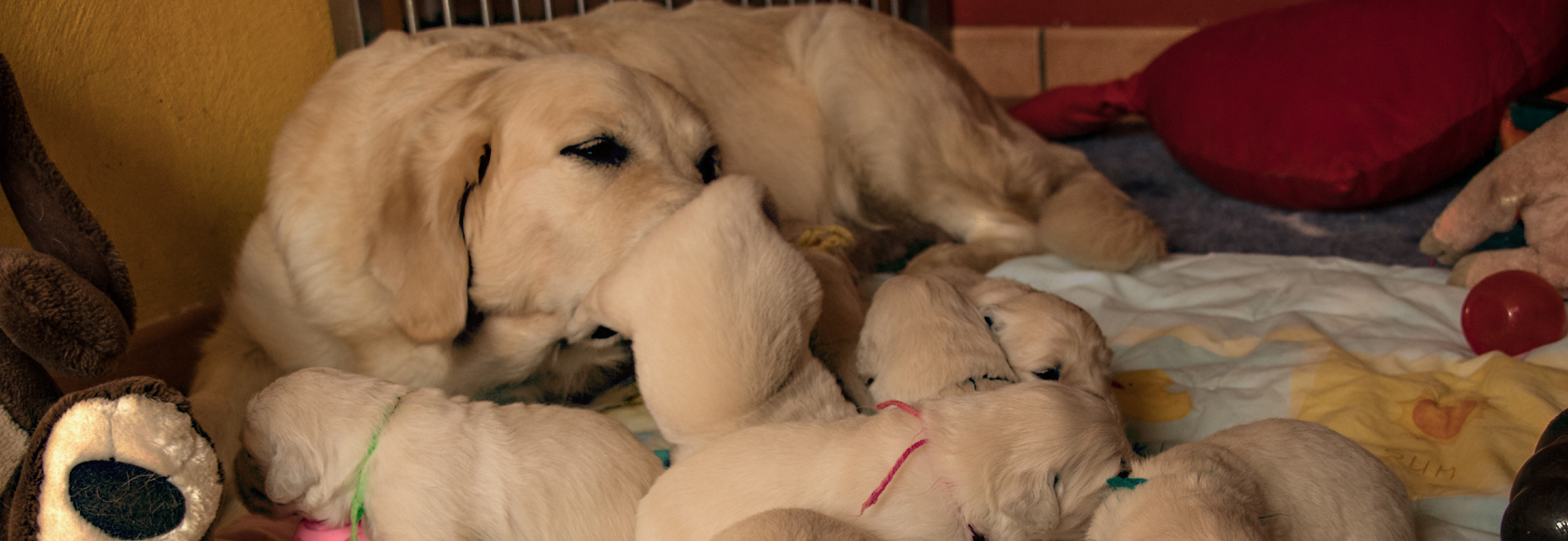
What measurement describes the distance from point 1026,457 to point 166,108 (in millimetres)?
1446

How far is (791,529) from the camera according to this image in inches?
30.5

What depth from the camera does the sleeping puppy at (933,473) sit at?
32.7 inches

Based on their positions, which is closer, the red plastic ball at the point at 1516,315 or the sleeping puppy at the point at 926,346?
the sleeping puppy at the point at 926,346

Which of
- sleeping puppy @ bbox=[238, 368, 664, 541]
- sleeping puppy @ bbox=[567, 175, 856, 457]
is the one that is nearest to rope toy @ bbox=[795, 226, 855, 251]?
sleeping puppy @ bbox=[567, 175, 856, 457]

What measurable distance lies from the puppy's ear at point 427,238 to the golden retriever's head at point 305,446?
187mm

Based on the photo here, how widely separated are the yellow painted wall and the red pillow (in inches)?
85.3

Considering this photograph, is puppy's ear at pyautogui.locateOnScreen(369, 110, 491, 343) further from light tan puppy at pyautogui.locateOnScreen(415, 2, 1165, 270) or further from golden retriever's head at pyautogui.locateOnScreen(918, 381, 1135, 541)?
light tan puppy at pyautogui.locateOnScreen(415, 2, 1165, 270)

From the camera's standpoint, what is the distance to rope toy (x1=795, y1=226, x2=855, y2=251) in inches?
69.0

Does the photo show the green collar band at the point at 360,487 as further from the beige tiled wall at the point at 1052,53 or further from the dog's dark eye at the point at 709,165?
the beige tiled wall at the point at 1052,53

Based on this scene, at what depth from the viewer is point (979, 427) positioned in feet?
2.78

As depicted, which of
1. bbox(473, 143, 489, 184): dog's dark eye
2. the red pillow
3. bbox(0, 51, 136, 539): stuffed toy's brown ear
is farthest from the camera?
the red pillow

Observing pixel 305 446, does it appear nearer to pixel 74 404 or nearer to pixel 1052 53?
pixel 74 404

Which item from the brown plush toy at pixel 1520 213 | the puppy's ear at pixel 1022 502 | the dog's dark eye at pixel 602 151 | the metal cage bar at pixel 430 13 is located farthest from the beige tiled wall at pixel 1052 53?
the puppy's ear at pixel 1022 502

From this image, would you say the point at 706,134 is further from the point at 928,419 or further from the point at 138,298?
the point at 138,298
